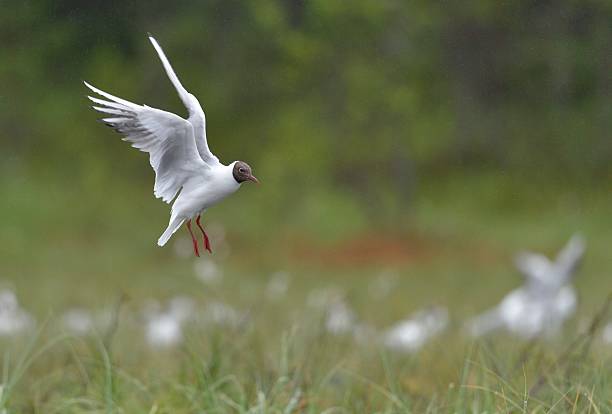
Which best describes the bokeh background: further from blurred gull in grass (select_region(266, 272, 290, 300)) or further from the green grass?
blurred gull in grass (select_region(266, 272, 290, 300))

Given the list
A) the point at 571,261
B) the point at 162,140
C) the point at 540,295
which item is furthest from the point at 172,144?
the point at 571,261

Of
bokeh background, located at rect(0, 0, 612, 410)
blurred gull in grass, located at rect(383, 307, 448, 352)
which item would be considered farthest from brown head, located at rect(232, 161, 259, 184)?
bokeh background, located at rect(0, 0, 612, 410)

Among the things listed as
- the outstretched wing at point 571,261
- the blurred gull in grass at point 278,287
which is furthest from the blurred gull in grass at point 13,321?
the outstretched wing at point 571,261

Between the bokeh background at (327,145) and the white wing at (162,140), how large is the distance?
8839 millimetres

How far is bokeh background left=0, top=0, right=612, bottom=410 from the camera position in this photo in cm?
1614

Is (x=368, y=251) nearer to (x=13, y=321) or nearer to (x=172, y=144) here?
(x=13, y=321)

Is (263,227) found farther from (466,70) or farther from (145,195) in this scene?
(466,70)

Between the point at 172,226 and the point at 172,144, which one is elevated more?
the point at 172,144

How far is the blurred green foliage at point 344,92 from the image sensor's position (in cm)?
1850

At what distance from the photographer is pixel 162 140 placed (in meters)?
2.03

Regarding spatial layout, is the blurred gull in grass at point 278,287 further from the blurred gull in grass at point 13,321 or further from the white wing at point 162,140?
the white wing at point 162,140

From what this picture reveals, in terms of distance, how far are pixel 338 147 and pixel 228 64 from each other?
3544 millimetres

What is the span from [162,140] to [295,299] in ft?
36.5

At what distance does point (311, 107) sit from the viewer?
21.8 meters
